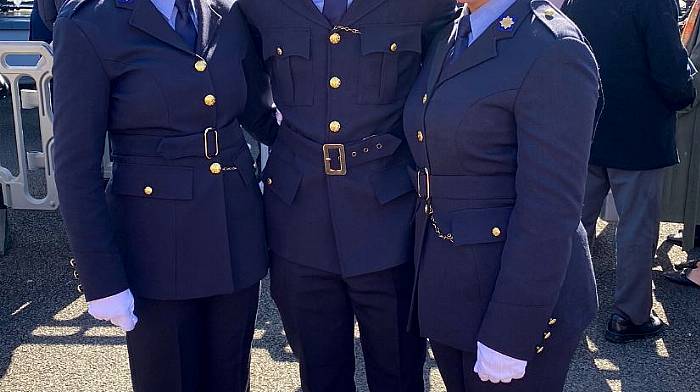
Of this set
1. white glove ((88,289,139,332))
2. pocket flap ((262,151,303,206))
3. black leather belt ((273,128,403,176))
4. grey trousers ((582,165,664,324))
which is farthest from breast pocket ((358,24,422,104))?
grey trousers ((582,165,664,324))

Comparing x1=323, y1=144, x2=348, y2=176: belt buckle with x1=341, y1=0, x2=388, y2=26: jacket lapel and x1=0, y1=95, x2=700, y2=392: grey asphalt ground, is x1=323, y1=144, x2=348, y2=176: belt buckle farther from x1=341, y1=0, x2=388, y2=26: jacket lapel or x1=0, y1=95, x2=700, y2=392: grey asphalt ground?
x1=0, y1=95, x2=700, y2=392: grey asphalt ground

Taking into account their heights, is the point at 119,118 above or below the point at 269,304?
above

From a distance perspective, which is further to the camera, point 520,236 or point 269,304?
point 269,304

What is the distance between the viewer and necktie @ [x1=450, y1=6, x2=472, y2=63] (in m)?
1.83

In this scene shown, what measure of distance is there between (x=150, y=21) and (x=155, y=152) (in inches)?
12.6

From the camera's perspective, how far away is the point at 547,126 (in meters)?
1.62

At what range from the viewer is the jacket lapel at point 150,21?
1.92 metres

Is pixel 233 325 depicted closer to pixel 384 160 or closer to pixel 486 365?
pixel 384 160

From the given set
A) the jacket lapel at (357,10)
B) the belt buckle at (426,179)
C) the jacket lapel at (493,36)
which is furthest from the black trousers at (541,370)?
the jacket lapel at (357,10)

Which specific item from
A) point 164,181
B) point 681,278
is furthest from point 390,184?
point 681,278

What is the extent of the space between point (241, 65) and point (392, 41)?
411 millimetres

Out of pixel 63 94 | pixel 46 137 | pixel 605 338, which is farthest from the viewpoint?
pixel 46 137

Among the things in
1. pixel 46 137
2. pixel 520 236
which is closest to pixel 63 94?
pixel 520 236

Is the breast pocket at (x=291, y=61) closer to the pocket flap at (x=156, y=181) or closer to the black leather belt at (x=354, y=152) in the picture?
the black leather belt at (x=354, y=152)
